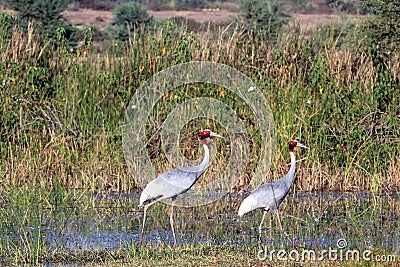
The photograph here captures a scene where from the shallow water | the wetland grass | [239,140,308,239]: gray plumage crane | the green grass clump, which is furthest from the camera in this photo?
the green grass clump

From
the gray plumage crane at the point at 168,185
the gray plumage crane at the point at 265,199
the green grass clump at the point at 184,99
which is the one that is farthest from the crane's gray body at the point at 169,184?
the green grass clump at the point at 184,99

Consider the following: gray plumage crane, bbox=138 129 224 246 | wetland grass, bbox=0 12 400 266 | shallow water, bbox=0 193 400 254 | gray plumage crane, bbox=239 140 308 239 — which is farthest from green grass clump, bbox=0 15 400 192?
gray plumage crane, bbox=239 140 308 239

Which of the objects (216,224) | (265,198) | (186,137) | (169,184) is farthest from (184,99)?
(265,198)

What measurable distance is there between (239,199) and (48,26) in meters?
14.0

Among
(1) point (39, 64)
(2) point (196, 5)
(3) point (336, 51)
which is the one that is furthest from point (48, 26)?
(2) point (196, 5)

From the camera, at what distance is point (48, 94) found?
383 inches

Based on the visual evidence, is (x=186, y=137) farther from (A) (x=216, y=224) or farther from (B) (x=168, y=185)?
(A) (x=216, y=224)

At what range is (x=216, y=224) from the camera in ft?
22.9

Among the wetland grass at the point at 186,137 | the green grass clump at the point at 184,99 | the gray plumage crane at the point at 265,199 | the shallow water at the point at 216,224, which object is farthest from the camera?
the green grass clump at the point at 184,99

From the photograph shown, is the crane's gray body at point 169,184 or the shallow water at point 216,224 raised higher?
the crane's gray body at point 169,184

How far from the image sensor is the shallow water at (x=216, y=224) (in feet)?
20.4

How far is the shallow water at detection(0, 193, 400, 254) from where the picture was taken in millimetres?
6211

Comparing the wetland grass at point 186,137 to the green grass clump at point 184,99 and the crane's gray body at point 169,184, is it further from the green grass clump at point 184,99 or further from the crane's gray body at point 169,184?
the crane's gray body at point 169,184

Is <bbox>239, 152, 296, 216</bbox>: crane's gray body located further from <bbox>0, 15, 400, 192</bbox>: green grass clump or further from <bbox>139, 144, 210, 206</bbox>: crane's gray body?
<bbox>0, 15, 400, 192</bbox>: green grass clump
